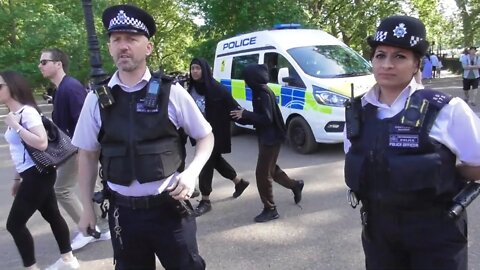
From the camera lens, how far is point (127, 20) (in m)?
2.30

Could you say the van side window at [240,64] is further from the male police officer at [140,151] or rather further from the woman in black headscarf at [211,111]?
the male police officer at [140,151]

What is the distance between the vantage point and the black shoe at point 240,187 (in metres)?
5.53

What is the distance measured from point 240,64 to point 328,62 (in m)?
2.19

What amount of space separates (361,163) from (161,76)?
42.4 inches

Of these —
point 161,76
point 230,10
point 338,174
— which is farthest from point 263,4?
point 161,76

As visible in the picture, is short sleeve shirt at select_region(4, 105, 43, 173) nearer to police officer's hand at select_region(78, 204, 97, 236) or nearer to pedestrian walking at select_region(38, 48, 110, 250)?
pedestrian walking at select_region(38, 48, 110, 250)

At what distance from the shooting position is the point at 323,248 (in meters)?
4.05

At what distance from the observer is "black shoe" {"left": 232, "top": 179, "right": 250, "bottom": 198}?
18.1ft

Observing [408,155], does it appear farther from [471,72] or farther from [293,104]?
[471,72]

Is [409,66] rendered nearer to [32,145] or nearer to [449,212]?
[449,212]

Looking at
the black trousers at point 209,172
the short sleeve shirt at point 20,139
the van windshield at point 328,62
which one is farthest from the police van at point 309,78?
the short sleeve shirt at point 20,139

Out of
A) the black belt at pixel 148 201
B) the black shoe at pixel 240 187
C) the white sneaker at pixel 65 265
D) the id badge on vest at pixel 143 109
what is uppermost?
the id badge on vest at pixel 143 109

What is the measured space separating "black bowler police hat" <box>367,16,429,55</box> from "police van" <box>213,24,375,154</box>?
5.13 m

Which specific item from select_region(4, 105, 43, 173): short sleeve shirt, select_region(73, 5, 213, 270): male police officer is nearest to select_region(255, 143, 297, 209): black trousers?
select_region(4, 105, 43, 173): short sleeve shirt
